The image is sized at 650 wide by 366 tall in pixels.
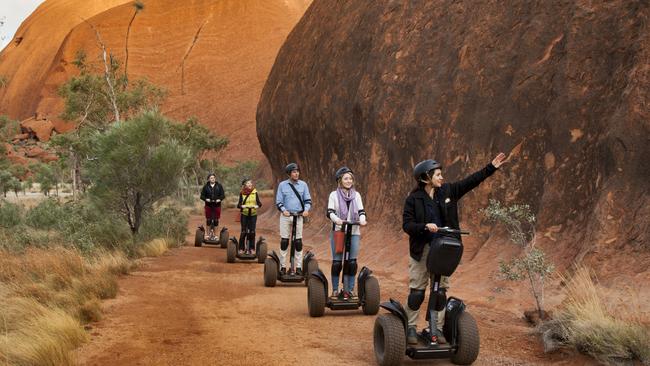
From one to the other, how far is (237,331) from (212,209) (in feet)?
35.4

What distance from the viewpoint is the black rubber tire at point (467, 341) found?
5.86m

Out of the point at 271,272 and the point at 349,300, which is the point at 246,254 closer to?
the point at 271,272

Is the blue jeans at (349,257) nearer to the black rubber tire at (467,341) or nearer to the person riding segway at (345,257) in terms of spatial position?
the person riding segway at (345,257)

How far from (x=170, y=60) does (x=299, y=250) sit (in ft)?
239

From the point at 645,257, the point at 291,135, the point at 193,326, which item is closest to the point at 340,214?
the point at 193,326

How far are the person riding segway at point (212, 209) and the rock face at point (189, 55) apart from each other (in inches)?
1961

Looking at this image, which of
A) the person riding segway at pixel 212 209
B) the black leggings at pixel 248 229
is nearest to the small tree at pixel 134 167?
the person riding segway at pixel 212 209

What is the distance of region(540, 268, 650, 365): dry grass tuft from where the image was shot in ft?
18.8

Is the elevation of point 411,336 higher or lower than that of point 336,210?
lower

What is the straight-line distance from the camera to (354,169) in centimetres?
2016

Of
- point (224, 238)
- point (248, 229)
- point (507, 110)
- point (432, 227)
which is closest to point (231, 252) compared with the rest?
point (248, 229)

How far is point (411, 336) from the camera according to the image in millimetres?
6051

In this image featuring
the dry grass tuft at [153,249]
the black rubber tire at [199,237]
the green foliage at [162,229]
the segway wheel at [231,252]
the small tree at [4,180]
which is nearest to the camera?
the segway wheel at [231,252]

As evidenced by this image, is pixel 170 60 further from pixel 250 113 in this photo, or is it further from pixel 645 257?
pixel 645 257
